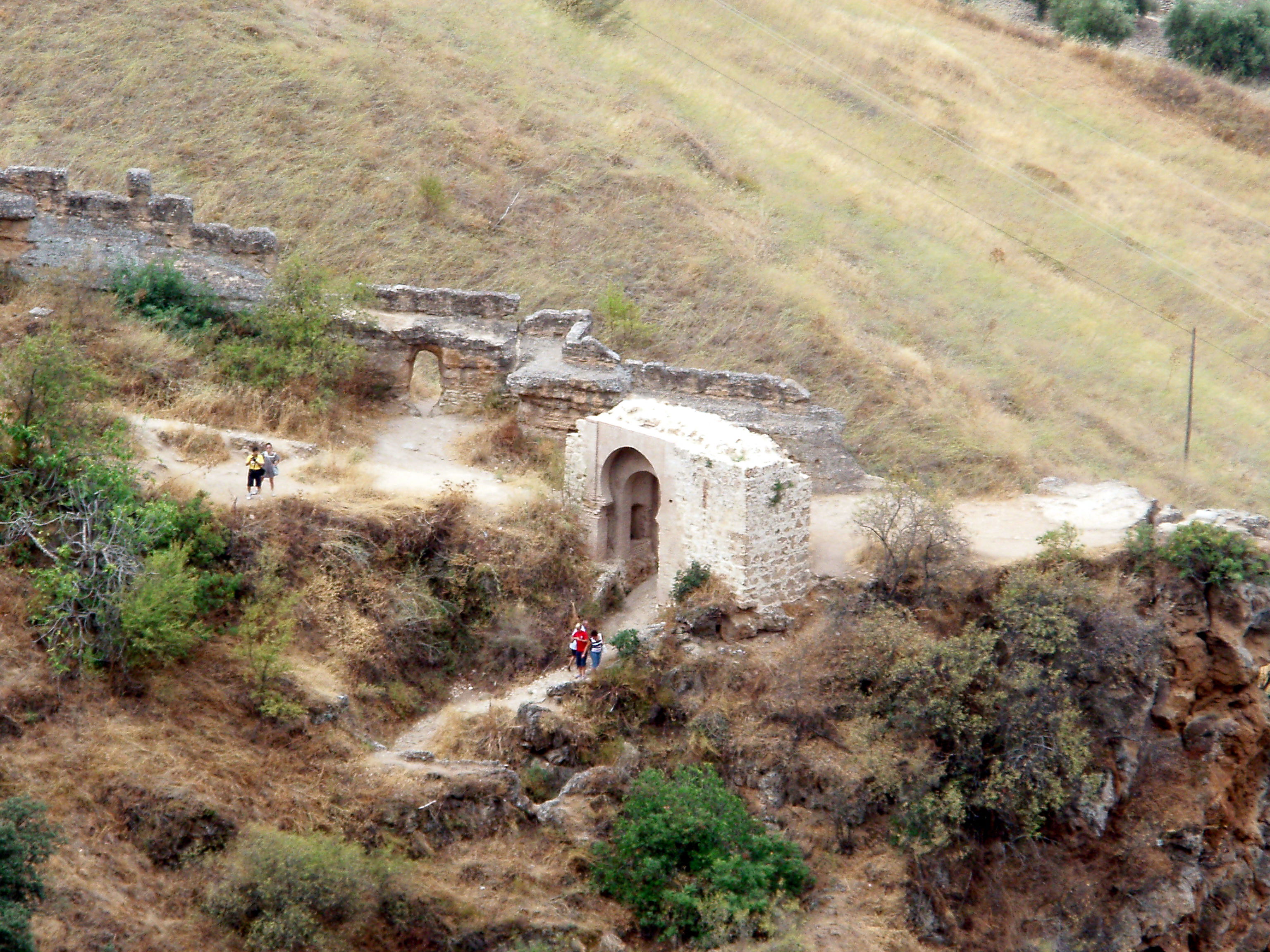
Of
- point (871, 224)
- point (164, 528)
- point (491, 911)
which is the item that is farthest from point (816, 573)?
point (871, 224)

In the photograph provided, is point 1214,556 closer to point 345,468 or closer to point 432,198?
point 345,468

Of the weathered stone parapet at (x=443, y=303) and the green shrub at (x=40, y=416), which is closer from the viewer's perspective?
the green shrub at (x=40, y=416)

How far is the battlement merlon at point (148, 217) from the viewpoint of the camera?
2325 cm

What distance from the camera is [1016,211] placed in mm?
34531

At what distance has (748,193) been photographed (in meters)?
31.5

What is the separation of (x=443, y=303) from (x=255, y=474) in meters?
5.60

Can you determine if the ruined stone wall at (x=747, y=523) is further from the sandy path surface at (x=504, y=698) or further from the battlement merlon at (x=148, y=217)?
the battlement merlon at (x=148, y=217)

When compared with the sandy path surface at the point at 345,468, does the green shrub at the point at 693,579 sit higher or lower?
higher

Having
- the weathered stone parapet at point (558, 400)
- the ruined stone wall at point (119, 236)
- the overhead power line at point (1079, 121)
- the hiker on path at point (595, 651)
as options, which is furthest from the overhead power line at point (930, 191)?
the hiker on path at point (595, 651)

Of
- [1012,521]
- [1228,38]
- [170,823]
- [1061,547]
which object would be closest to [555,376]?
[1012,521]

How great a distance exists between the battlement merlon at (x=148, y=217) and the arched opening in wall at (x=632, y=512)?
690 cm

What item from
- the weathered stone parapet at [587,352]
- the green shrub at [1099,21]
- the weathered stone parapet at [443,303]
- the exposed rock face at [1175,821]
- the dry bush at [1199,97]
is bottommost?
the exposed rock face at [1175,821]

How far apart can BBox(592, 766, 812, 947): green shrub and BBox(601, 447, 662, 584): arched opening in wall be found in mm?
3744

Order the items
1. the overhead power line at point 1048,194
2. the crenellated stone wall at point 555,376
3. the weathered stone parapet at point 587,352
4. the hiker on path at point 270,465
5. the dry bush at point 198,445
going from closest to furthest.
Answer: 1. the hiker on path at point 270,465
2. the dry bush at point 198,445
3. the crenellated stone wall at point 555,376
4. the weathered stone parapet at point 587,352
5. the overhead power line at point 1048,194
